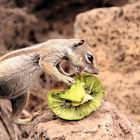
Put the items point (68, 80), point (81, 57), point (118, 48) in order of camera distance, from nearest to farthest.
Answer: point (68, 80), point (81, 57), point (118, 48)

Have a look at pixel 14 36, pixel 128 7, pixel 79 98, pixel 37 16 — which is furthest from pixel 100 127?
pixel 37 16

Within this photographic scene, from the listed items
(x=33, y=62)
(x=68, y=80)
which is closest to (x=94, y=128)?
(x=68, y=80)

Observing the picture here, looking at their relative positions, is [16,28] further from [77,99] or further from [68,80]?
[77,99]

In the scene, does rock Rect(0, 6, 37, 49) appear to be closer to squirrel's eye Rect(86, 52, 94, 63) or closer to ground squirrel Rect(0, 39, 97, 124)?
ground squirrel Rect(0, 39, 97, 124)

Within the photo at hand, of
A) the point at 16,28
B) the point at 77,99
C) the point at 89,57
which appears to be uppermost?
the point at 77,99

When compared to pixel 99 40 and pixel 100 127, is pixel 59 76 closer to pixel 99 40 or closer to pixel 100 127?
pixel 100 127

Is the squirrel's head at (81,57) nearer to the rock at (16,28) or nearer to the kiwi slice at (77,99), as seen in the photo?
the kiwi slice at (77,99)
